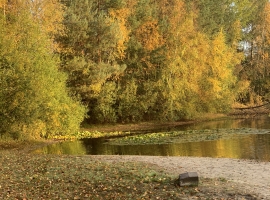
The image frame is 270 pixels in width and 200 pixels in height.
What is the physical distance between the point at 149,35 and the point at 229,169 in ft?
104

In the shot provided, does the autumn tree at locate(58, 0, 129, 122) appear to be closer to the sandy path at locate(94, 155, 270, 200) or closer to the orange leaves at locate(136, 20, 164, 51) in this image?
the orange leaves at locate(136, 20, 164, 51)

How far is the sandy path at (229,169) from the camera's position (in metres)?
12.5

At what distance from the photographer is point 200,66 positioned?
48.7 m

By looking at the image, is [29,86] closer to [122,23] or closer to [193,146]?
[193,146]

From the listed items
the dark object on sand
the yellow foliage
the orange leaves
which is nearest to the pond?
the dark object on sand

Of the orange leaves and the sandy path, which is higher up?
the orange leaves

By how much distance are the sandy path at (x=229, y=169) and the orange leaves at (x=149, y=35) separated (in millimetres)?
27525

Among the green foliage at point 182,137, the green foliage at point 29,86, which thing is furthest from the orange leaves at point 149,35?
the green foliage at point 182,137

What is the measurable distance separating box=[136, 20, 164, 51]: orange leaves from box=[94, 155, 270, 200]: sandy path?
27525 millimetres

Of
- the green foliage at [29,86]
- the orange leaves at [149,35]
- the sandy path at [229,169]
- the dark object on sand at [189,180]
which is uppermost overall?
the orange leaves at [149,35]

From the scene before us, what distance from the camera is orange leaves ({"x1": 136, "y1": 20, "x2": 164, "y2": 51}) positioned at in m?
45.0

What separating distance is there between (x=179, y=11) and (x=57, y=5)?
1837 centimetres

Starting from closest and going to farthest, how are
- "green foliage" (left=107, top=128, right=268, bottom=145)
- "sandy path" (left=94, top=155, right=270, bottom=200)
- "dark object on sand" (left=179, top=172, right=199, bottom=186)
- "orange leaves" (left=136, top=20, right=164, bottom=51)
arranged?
"dark object on sand" (left=179, top=172, right=199, bottom=186) < "sandy path" (left=94, top=155, right=270, bottom=200) < "green foliage" (left=107, top=128, right=268, bottom=145) < "orange leaves" (left=136, top=20, right=164, bottom=51)

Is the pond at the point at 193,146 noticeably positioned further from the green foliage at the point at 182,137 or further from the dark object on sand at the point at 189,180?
the dark object on sand at the point at 189,180
